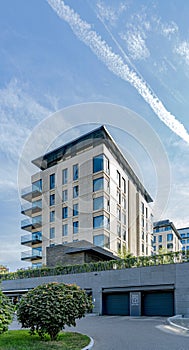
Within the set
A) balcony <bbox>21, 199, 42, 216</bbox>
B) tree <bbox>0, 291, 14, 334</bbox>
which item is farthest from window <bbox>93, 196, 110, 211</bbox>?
tree <bbox>0, 291, 14, 334</bbox>

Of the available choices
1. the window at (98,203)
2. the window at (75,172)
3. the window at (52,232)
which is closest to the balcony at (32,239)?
the window at (52,232)

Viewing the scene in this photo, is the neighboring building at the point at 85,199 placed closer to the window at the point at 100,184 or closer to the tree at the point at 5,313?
the window at the point at 100,184

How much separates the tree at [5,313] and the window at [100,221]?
2597 cm

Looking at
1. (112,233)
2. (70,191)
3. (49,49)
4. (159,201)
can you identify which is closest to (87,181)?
(70,191)

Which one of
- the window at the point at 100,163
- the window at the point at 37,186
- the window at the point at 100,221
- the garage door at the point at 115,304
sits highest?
the window at the point at 100,163

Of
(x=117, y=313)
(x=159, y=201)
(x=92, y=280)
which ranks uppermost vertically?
(x=159, y=201)

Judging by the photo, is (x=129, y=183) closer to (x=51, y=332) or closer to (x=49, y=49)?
(x=49, y=49)

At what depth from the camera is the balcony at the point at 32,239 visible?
40.1 metres

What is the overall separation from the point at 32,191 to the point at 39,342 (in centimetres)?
3303

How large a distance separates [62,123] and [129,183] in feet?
38.6

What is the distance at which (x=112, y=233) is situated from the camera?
117 ft

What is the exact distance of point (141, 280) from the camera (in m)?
23.3

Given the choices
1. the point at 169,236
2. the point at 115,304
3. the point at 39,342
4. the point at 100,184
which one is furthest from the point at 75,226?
the point at 169,236

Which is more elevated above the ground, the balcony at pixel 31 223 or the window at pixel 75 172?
the window at pixel 75 172
